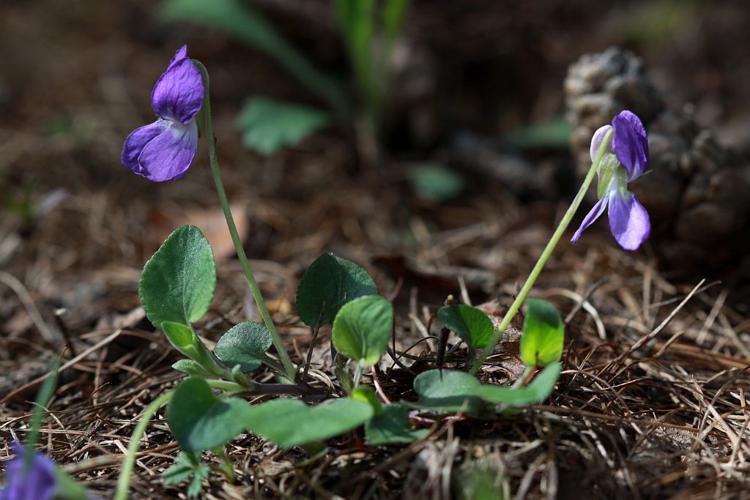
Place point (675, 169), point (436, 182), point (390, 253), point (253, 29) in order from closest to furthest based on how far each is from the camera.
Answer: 1. point (675, 169)
2. point (390, 253)
3. point (436, 182)
4. point (253, 29)

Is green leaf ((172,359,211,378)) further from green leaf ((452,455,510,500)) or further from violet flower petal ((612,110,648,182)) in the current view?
violet flower petal ((612,110,648,182))

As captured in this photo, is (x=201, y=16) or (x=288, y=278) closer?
(x=288, y=278)

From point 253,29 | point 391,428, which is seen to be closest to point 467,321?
point 391,428

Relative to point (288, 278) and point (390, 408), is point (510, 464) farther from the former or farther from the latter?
point (288, 278)

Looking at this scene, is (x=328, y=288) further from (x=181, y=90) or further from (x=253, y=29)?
(x=253, y=29)

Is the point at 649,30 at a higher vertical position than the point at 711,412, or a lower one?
higher

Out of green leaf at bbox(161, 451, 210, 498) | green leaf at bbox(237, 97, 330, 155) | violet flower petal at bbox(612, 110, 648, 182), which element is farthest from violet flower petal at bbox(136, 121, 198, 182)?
green leaf at bbox(237, 97, 330, 155)

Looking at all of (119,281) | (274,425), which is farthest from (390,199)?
(274,425)
